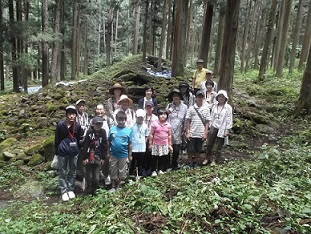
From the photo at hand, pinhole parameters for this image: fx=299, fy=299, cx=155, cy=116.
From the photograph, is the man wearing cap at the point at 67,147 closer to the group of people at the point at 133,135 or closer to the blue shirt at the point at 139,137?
the group of people at the point at 133,135

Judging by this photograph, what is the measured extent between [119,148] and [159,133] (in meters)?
0.90

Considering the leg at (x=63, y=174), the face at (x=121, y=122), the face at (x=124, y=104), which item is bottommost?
the leg at (x=63, y=174)

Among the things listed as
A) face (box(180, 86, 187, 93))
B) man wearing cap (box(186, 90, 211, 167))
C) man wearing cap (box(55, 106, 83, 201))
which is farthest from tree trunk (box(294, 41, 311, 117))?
man wearing cap (box(55, 106, 83, 201))

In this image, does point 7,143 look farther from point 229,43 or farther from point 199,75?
point 229,43

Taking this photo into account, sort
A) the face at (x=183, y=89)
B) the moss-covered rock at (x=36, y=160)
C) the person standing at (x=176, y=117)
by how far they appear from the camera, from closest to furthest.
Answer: the person standing at (x=176, y=117)
the face at (x=183, y=89)
the moss-covered rock at (x=36, y=160)

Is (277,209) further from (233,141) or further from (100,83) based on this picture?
(100,83)

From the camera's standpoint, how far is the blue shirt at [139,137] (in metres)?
6.02

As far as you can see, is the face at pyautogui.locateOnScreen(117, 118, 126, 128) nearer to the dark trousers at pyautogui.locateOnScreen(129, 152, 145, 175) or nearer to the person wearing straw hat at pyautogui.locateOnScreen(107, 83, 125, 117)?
the person wearing straw hat at pyautogui.locateOnScreen(107, 83, 125, 117)

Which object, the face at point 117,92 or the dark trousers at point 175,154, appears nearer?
A: the face at point 117,92

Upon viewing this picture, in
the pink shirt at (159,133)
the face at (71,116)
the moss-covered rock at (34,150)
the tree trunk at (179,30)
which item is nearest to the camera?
the face at (71,116)

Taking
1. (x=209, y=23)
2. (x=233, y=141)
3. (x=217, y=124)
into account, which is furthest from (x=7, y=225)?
(x=209, y=23)

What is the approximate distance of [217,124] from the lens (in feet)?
21.1

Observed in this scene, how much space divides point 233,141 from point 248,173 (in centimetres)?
353

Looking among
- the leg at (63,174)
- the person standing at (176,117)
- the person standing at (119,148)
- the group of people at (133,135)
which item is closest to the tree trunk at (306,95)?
the group of people at (133,135)
